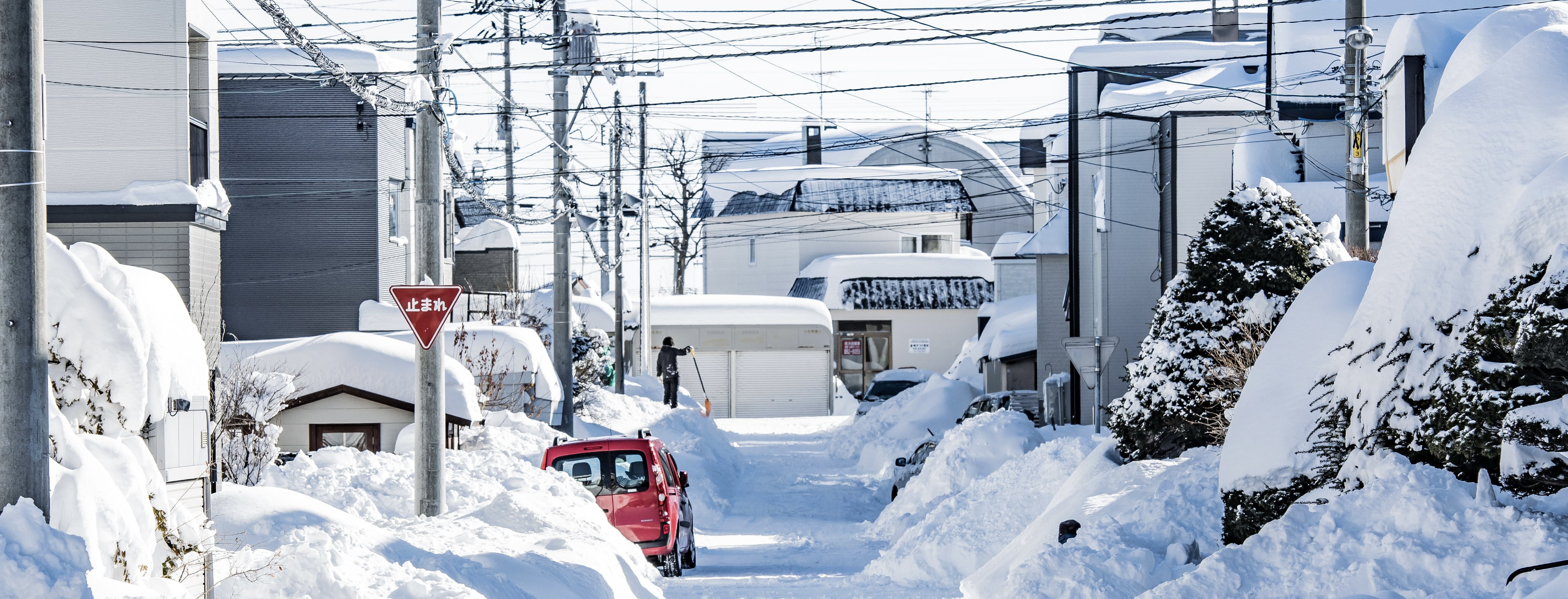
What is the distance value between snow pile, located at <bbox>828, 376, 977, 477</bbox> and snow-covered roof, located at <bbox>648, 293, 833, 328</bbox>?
11272 millimetres

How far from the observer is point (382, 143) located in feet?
106

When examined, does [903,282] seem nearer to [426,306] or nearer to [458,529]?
[426,306]

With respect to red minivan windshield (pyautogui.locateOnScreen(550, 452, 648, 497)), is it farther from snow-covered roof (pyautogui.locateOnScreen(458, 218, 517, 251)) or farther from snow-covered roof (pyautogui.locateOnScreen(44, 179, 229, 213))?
snow-covered roof (pyautogui.locateOnScreen(458, 218, 517, 251))

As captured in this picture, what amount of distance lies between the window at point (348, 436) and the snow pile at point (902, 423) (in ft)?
40.6

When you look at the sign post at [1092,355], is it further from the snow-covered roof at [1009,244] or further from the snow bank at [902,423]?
the snow-covered roof at [1009,244]

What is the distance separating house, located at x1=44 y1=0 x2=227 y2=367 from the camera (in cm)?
1600

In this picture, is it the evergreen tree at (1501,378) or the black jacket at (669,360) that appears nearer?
the evergreen tree at (1501,378)

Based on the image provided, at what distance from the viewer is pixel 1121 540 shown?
11.2m

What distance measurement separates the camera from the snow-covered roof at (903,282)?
53094 mm

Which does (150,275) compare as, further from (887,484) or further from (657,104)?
(887,484)

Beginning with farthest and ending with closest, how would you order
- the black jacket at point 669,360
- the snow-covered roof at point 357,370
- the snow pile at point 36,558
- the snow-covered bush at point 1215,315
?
the black jacket at point 669,360 < the snow-covered roof at point 357,370 < the snow-covered bush at point 1215,315 < the snow pile at point 36,558

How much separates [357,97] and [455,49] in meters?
12.7

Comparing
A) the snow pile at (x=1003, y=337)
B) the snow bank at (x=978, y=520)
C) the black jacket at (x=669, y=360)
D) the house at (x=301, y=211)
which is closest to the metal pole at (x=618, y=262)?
the black jacket at (x=669, y=360)

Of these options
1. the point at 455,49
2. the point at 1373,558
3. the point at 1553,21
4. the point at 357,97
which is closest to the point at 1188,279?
the point at 1553,21
